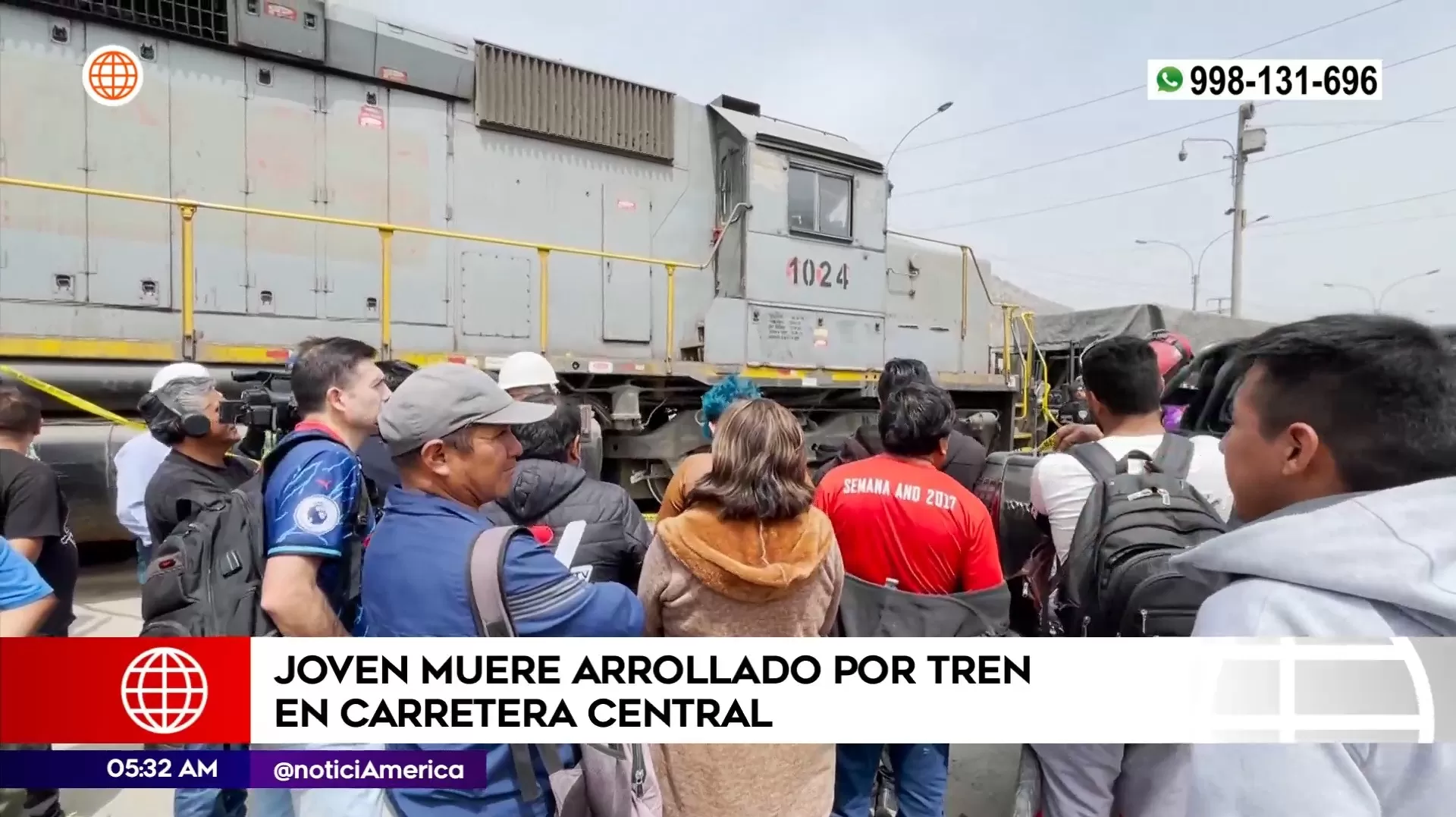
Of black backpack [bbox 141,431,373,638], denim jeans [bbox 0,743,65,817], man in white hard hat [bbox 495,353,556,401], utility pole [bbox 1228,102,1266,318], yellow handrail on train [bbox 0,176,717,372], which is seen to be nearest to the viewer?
black backpack [bbox 141,431,373,638]

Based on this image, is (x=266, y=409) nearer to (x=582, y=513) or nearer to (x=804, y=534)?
(x=582, y=513)

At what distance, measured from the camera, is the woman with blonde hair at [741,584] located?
1.74 meters

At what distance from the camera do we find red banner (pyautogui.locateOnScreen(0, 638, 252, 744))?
73.4 inches

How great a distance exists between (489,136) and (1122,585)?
6.14 metres

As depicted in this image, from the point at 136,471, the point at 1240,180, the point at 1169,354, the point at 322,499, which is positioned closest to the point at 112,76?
the point at 136,471

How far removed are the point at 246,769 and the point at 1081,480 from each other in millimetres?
2417

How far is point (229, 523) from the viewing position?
6.15 feet

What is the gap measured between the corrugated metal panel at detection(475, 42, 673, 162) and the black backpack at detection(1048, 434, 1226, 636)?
5822mm

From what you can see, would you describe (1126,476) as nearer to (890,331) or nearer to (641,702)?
(641,702)

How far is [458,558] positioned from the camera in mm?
1386

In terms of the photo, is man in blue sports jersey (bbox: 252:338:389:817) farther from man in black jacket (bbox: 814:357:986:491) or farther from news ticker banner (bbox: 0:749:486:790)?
man in black jacket (bbox: 814:357:986:491)

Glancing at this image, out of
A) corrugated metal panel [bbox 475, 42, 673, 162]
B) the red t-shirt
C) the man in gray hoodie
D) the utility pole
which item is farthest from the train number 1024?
the utility pole

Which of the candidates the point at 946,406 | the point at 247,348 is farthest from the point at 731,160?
the point at 946,406

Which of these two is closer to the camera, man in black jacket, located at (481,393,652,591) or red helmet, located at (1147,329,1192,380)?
man in black jacket, located at (481,393,652,591)
